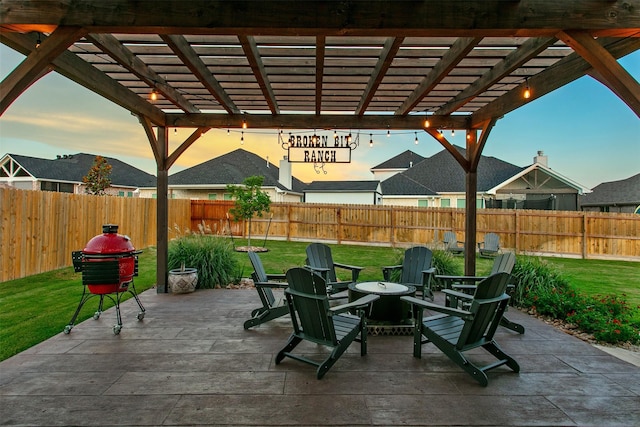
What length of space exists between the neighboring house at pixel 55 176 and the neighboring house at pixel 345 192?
1002cm

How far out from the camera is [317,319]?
10.3 ft

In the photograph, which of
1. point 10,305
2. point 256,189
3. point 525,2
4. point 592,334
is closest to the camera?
point 525,2

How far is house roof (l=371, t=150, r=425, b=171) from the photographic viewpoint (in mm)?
27258

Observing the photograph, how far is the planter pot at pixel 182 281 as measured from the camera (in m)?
5.94

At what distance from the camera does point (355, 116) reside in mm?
6215

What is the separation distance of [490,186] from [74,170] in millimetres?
23336

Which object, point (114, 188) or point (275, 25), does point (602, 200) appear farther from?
point (114, 188)

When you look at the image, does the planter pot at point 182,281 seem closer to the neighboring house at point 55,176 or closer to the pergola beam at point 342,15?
the pergola beam at point 342,15

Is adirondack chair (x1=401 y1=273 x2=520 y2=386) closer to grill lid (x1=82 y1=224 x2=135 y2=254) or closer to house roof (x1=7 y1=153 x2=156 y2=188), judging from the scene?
grill lid (x1=82 y1=224 x2=135 y2=254)

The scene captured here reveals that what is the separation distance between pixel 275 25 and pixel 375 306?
303 cm

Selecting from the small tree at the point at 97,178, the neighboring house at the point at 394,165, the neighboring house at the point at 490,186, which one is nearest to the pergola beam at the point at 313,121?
the neighboring house at the point at 490,186

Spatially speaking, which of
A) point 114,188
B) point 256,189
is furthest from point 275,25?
point 114,188

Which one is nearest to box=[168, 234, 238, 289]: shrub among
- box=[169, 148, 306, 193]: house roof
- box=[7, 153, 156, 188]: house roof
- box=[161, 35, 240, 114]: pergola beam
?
box=[161, 35, 240, 114]: pergola beam

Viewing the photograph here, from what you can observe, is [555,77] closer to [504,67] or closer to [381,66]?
[504,67]
